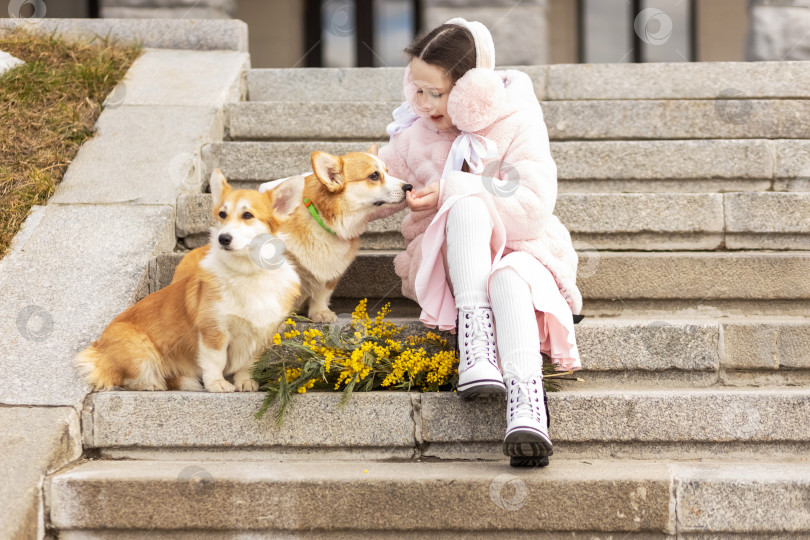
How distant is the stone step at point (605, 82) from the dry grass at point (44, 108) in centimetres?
105

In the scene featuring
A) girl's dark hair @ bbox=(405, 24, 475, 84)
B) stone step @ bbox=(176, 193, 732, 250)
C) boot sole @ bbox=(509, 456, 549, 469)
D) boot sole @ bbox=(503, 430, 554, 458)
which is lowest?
boot sole @ bbox=(509, 456, 549, 469)

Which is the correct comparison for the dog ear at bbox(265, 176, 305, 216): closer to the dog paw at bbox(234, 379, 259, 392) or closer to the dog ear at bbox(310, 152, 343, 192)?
the dog ear at bbox(310, 152, 343, 192)

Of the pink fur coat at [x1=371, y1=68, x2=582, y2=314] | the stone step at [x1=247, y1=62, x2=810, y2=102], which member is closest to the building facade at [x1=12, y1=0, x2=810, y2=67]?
the stone step at [x1=247, y1=62, x2=810, y2=102]

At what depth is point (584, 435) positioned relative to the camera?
2.66 metres

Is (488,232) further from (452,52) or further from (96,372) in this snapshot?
(96,372)

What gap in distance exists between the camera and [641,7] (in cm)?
956

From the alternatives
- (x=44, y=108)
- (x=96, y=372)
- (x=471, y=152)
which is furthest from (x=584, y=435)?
(x=44, y=108)

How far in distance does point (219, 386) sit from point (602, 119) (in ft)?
9.53

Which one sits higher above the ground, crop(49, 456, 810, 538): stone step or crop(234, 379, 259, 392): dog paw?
crop(234, 379, 259, 392): dog paw

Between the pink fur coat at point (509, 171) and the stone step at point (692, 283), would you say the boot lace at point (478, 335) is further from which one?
the stone step at point (692, 283)

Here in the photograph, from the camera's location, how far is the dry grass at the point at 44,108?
3.63 metres

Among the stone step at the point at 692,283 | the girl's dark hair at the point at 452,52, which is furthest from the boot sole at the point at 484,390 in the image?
the girl's dark hair at the point at 452,52

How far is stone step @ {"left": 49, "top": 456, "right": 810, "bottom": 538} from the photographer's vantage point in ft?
7.77

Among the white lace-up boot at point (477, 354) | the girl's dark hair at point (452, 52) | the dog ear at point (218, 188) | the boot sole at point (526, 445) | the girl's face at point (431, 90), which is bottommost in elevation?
the boot sole at point (526, 445)
